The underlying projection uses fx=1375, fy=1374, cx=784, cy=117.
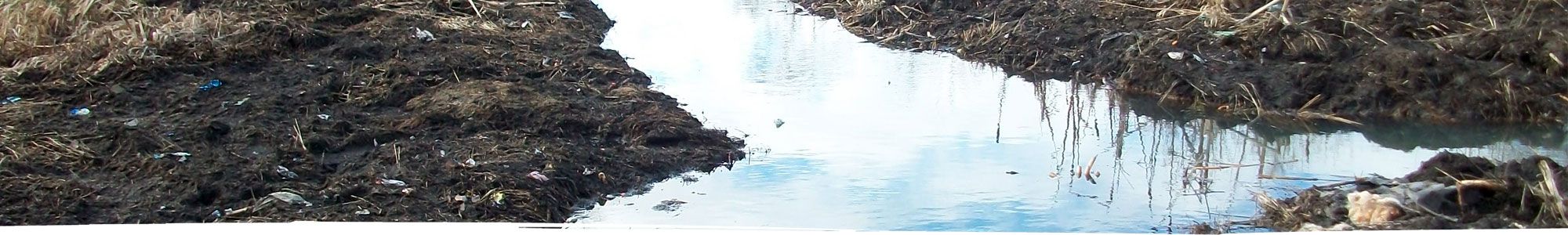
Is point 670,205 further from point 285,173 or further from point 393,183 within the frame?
point 285,173

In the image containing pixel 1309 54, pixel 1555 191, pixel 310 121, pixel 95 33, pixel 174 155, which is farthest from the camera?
pixel 95 33

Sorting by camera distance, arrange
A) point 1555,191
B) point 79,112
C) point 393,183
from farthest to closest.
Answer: point 79,112, point 393,183, point 1555,191

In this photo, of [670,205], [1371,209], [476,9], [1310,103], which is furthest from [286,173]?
[476,9]

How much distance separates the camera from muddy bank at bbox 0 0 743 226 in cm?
416

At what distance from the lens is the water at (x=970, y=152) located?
173 inches

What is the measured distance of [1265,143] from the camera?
5422mm

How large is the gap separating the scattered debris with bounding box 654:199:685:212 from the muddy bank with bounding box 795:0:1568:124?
2.66 meters

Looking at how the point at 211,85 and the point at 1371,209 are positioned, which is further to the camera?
the point at 211,85

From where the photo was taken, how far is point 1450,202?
3.82 meters

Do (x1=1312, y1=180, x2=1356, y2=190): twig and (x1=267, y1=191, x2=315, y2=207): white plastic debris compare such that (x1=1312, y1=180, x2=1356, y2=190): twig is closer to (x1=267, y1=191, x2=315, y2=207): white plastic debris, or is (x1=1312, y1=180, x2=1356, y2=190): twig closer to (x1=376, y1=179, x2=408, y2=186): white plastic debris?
(x1=376, y1=179, x2=408, y2=186): white plastic debris

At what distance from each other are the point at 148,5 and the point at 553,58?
2.39 m

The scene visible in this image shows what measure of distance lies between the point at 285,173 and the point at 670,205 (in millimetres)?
1233

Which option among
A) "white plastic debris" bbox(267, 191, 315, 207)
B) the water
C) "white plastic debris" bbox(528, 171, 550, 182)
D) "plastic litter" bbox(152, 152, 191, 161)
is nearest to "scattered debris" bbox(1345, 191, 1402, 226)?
the water

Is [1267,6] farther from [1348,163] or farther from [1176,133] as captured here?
[1348,163]
